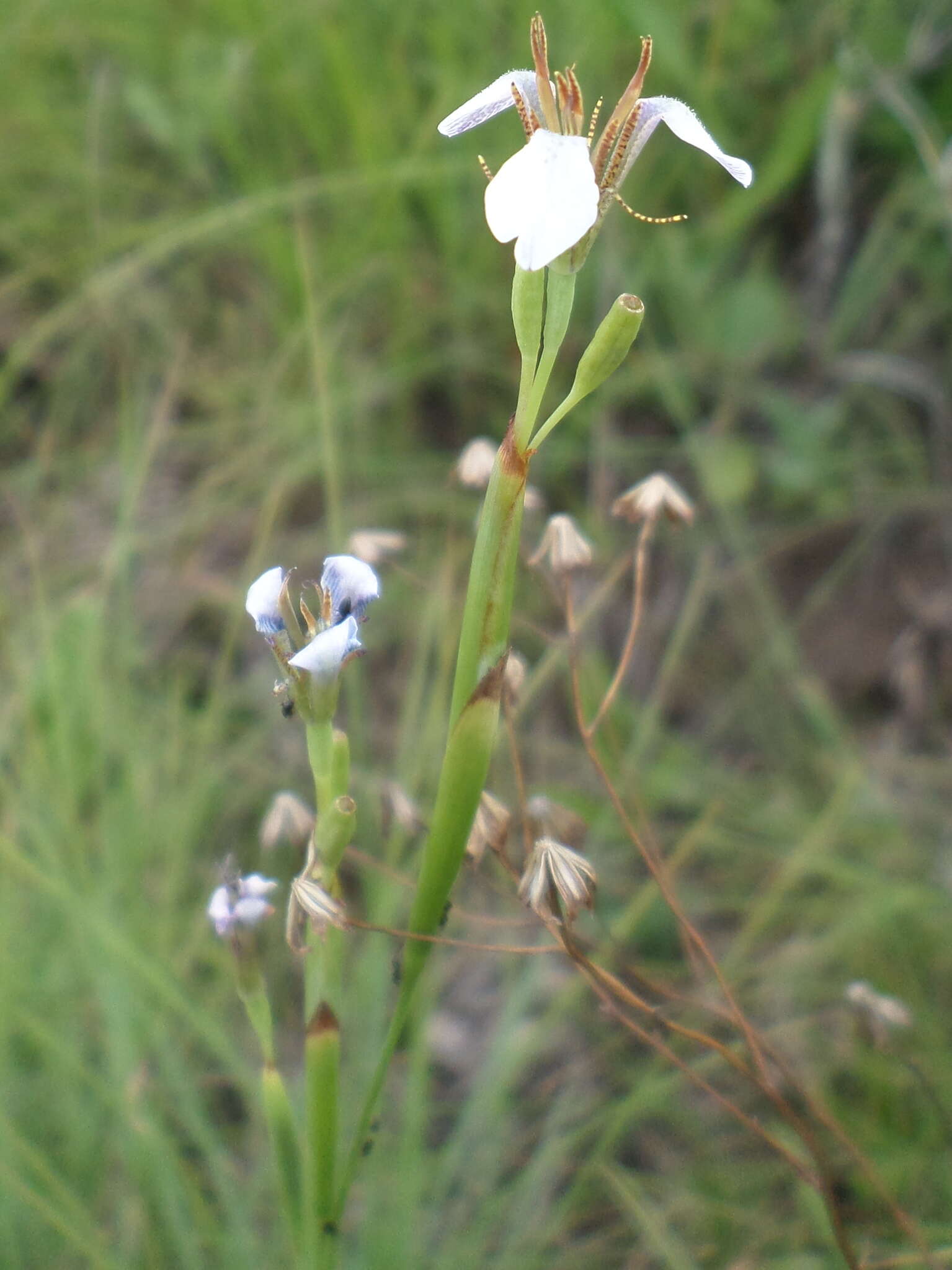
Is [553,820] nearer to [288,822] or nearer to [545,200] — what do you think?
[288,822]

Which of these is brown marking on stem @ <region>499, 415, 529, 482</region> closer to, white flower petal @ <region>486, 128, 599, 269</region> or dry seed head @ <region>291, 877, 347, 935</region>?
white flower petal @ <region>486, 128, 599, 269</region>

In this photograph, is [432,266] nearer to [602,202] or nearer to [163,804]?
[163,804]

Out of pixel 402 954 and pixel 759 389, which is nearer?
pixel 402 954

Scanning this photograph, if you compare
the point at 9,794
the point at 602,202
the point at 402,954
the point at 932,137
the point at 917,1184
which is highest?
the point at 602,202

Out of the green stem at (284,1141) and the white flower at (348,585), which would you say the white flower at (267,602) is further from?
the green stem at (284,1141)

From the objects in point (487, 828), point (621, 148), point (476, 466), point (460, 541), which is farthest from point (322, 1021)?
point (460, 541)

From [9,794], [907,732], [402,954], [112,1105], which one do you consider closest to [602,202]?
[402,954]
